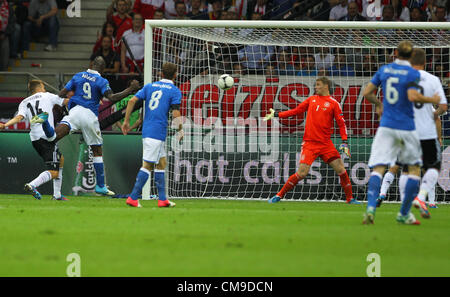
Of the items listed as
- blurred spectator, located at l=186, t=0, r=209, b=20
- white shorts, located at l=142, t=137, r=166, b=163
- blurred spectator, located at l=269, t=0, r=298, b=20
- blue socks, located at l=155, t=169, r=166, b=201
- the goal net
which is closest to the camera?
white shorts, located at l=142, t=137, r=166, b=163

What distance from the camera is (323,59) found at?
17.3 m

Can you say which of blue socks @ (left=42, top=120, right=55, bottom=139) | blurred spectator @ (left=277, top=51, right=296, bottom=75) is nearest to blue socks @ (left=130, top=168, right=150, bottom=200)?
blue socks @ (left=42, top=120, right=55, bottom=139)

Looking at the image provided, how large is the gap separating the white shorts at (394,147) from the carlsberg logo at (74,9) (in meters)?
15.3

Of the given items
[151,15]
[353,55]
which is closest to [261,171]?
[353,55]

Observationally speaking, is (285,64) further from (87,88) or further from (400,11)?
(87,88)

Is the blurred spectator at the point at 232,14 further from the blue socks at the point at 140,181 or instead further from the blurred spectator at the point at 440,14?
the blue socks at the point at 140,181

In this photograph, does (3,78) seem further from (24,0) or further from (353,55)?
(353,55)

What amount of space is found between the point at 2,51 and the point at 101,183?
807 cm

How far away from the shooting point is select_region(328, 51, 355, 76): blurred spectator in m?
16.8

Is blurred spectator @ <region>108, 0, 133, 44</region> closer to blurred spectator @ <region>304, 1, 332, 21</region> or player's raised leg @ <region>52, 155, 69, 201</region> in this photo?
blurred spectator @ <region>304, 1, 332, 21</region>

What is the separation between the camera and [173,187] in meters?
16.3

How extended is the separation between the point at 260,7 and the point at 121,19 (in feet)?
12.0

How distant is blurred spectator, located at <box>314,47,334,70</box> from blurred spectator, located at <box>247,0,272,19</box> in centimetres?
339

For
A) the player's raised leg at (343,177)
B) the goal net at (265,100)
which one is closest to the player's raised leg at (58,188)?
the goal net at (265,100)
